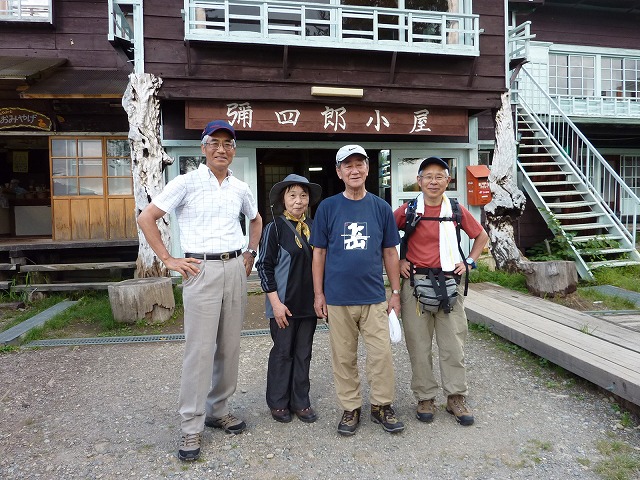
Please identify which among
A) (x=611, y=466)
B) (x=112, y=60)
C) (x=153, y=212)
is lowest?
(x=611, y=466)

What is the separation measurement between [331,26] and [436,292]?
6.02 metres

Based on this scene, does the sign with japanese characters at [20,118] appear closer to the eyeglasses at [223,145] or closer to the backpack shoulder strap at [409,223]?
the eyeglasses at [223,145]

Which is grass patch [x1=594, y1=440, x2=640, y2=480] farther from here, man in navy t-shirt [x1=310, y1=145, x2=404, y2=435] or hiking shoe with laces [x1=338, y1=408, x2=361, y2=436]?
hiking shoe with laces [x1=338, y1=408, x2=361, y2=436]

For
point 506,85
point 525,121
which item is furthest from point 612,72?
point 506,85

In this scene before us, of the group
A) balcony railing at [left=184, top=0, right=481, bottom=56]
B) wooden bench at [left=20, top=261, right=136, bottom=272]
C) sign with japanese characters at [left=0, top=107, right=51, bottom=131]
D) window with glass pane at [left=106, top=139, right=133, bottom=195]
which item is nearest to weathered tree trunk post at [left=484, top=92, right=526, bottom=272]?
balcony railing at [left=184, top=0, right=481, bottom=56]

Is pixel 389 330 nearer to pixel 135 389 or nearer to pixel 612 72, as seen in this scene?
pixel 135 389

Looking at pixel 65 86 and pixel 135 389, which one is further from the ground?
pixel 65 86

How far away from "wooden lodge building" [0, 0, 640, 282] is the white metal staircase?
1133 mm

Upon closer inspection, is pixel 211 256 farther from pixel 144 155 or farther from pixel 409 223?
pixel 144 155

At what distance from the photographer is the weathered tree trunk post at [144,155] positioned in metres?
6.56

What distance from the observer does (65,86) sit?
779 cm

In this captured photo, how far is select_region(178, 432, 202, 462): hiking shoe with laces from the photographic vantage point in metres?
2.74

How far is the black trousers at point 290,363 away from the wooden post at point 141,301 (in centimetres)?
297

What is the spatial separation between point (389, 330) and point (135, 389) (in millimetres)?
2275
